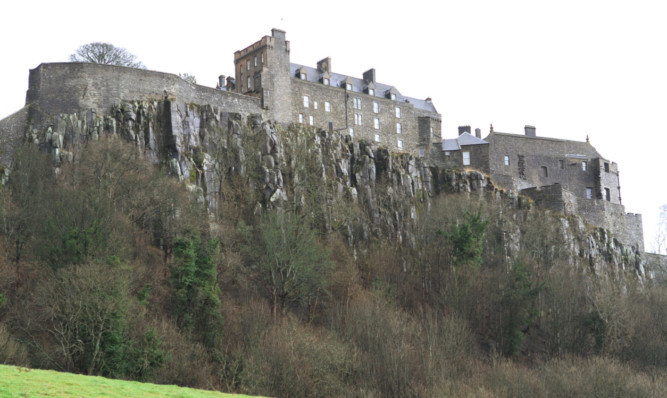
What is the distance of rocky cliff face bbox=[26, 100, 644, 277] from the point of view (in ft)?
147

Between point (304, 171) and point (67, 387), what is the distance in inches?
1301

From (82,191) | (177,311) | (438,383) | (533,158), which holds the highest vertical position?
(533,158)

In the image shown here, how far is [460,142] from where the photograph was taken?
2598 inches

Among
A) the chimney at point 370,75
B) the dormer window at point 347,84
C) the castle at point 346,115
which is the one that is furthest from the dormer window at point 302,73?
the chimney at point 370,75

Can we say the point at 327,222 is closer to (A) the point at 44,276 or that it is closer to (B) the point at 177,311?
(B) the point at 177,311

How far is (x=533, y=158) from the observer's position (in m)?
67.4

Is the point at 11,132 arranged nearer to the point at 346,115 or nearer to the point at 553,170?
the point at 346,115

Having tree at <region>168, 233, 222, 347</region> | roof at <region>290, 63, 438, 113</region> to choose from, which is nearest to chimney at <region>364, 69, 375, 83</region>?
roof at <region>290, 63, 438, 113</region>

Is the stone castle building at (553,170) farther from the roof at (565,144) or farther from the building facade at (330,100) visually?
the building facade at (330,100)

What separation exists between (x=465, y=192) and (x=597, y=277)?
11.6 metres

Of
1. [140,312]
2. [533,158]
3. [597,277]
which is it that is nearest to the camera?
[140,312]

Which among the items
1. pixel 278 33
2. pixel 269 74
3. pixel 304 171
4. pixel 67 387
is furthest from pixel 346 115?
pixel 67 387

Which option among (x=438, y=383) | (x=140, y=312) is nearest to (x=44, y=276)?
(x=140, y=312)

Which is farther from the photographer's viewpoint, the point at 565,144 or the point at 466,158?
the point at 565,144
